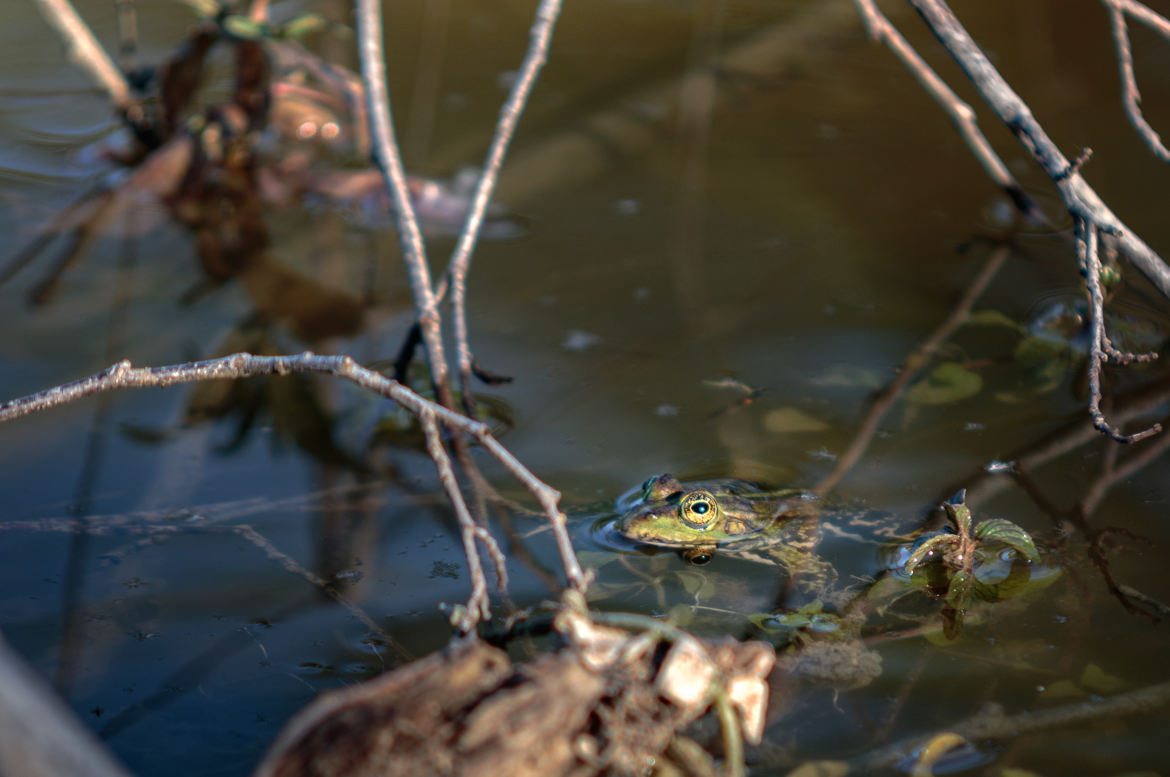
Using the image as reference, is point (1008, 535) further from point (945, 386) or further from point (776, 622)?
point (945, 386)

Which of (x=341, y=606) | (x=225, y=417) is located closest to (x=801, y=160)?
(x=225, y=417)

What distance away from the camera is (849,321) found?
291 centimetres

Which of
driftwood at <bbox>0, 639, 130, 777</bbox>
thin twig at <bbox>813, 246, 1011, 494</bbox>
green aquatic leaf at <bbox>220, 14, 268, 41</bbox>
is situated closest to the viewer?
driftwood at <bbox>0, 639, 130, 777</bbox>

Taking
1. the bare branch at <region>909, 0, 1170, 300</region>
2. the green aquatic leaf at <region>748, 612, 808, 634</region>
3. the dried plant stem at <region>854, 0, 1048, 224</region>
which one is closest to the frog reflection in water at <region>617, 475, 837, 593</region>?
the green aquatic leaf at <region>748, 612, 808, 634</region>

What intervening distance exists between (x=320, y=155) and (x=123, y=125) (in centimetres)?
82

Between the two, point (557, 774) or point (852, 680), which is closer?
point (557, 774)

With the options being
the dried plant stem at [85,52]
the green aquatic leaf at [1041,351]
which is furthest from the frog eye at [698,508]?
the dried plant stem at [85,52]

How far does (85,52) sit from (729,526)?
315 centimetres

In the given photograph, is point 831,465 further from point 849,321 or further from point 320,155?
point 320,155

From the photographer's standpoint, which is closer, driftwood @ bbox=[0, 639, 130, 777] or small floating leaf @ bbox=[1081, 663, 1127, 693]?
driftwood @ bbox=[0, 639, 130, 777]

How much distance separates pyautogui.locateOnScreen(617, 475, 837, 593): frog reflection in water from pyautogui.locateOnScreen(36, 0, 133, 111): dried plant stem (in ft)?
9.40

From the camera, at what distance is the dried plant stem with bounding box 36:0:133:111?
361 centimetres

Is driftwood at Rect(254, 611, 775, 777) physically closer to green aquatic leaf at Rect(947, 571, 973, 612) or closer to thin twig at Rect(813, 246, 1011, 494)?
green aquatic leaf at Rect(947, 571, 973, 612)

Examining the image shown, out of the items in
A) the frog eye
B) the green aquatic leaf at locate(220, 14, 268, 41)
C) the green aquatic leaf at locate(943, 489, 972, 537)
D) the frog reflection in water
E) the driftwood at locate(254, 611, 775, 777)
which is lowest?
the frog reflection in water
